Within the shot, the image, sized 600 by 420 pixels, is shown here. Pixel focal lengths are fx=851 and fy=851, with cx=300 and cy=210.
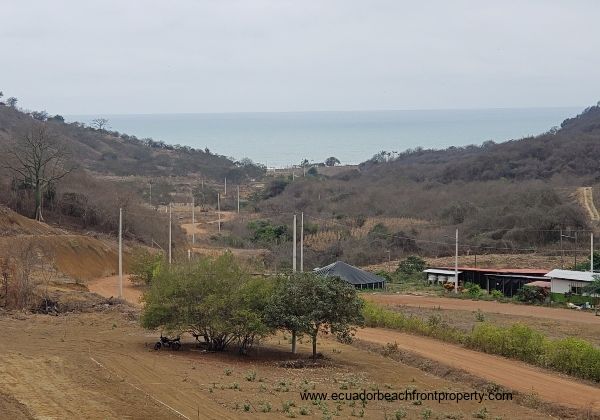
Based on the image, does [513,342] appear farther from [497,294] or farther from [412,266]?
[412,266]

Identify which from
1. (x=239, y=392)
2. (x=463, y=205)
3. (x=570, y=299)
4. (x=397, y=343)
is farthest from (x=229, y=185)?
(x=239, y=392)

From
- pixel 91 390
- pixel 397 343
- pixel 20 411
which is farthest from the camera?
pixel 397 343

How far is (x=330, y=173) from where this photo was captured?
137m

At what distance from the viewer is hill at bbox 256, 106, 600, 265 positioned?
6184 centimetres

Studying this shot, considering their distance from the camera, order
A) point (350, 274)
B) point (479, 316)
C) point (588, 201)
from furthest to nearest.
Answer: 1. point (588, 201)
2. point (350, 274)
3. point (479, 316)

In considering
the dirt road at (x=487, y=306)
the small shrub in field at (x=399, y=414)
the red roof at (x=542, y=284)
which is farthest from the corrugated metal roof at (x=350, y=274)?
the small shrub in field at (x=399, y=414)

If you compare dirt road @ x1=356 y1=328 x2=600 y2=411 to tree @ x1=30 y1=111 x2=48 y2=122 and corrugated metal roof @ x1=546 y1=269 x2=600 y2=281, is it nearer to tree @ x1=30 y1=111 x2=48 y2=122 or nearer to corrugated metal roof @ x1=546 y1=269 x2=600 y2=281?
corrugated metal roof @ x1=546 y1=269 x2=600 y2=281

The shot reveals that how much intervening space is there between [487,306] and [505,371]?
1636cm

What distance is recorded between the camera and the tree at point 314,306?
81.6ft

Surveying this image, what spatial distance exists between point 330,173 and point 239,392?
4622 inches

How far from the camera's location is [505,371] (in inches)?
953

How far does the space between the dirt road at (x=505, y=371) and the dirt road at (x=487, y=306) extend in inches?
360

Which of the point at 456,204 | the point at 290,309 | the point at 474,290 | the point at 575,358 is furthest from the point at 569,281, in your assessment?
the point at 456,204

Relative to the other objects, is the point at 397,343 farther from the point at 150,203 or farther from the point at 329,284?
the point at 150,203
